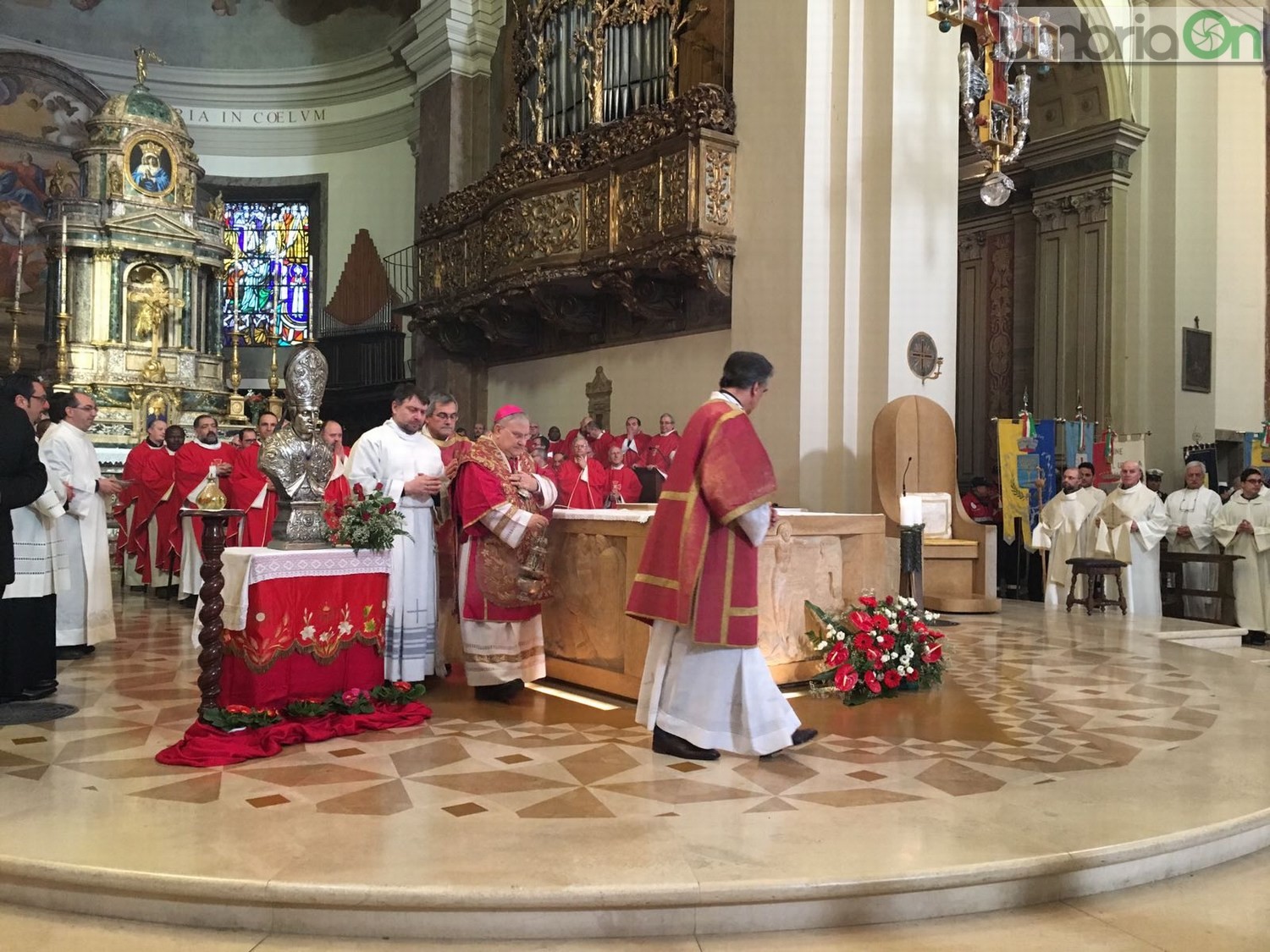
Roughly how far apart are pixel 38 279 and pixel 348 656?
15.7 meters

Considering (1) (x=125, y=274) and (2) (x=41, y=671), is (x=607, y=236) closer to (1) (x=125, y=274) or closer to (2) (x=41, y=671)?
(2) (x=41, y=671)

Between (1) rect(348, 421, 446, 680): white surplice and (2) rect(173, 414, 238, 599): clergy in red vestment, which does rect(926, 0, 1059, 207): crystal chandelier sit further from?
(2) rect(173, 414, 238, 599): clergy in red vestment

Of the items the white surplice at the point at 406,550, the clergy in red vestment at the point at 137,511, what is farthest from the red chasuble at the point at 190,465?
the white surplice at the point at 406,550

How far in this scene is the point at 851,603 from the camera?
6.75 meters

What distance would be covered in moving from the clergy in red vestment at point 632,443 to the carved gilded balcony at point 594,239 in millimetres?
1234

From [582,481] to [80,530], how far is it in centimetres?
450

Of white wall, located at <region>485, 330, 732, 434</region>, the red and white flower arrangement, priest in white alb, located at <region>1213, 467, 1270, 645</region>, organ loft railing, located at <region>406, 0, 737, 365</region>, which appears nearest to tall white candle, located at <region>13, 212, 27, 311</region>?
organ loft railing, located at <region>406, 0, 737, 365</region>

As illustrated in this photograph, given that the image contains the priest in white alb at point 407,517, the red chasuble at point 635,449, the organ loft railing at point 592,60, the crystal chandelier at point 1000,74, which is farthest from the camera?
the organ loft railing at point 592,60

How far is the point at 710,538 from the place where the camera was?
15.8 feet

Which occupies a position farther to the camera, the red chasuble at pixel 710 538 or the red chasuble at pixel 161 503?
the red chasuble at pixel 161 503

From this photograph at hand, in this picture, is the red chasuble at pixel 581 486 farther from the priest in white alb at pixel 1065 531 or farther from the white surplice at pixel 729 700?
the white surplice at pixel 729 700

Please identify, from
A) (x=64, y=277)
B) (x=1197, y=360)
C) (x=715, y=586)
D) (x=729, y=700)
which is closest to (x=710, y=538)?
(x=715, y=586)

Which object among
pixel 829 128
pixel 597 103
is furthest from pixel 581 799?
pixel 597 103

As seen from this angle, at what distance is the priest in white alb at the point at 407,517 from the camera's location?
5.83m
